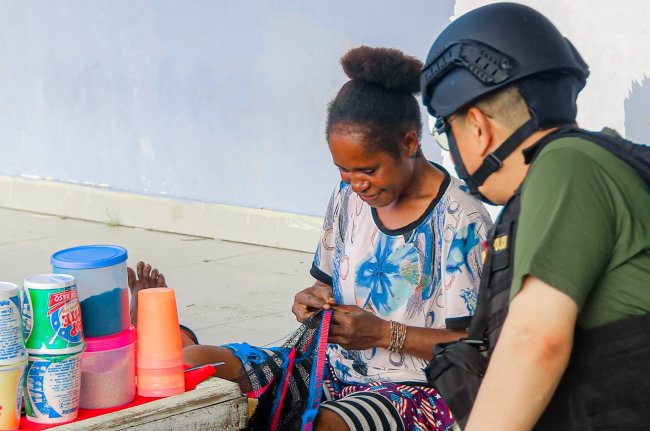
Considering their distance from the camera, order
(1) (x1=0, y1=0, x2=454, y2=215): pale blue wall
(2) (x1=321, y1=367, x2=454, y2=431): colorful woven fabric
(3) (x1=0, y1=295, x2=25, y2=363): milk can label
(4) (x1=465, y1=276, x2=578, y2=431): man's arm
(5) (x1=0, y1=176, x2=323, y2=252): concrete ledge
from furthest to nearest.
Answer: (5) (x1=0, y1=176, x2=323, y2=252): concrete ledge
(1) (x1=0, y1=0, x2=454, y2=215): pale blue wall
(2) (x1=321, y1=367, x2=454, y2=431): colorful woven fabric
(3) (x1=0, y1=295, x2=25, y2=363): milk can label
(4) (x1=465, y1=276, x2=578, y2=431): man's arm

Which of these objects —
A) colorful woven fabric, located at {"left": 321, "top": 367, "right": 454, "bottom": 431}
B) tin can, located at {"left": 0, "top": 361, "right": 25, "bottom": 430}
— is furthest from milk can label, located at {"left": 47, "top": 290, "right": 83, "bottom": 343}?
colorful woven fabric, located at {"left": 321, "top": 367, "right": 454, "bottom": 431}

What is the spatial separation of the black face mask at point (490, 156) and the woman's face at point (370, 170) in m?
1.04

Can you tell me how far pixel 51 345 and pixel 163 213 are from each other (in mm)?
5948

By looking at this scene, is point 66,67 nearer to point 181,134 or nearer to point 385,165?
point 181,134

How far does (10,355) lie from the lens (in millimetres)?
2107

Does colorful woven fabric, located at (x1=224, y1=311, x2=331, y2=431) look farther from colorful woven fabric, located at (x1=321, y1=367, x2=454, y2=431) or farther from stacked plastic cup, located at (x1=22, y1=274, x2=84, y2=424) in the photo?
stacked plastic cup, located at (x1=22, y1=274, x2=84, y2=424)

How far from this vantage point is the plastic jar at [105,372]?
7.63 feet

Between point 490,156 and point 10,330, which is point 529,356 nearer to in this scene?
point 490,156

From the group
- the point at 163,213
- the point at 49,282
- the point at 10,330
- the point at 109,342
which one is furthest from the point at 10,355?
the point at 163,213

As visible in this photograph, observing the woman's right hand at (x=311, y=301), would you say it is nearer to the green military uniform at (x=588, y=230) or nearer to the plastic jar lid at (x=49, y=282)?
the plastic jar lid at (x=49, y=282)

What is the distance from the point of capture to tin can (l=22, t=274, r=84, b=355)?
2.15 m

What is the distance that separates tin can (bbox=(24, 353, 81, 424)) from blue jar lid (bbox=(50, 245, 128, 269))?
0.22 m

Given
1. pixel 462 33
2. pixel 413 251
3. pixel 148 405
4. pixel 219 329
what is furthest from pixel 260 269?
pixel 462 33

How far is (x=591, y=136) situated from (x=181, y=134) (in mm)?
6480
